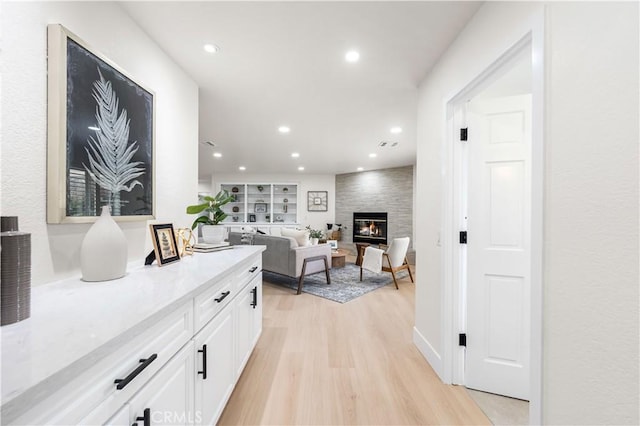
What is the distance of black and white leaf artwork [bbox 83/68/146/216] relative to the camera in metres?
1.23

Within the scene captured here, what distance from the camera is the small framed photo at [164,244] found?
1.42 meters

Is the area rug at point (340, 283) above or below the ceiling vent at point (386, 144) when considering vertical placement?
below

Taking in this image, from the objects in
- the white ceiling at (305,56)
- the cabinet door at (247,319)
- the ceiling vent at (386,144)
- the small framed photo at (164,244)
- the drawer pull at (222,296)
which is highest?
the ceiling vent at (386,144)

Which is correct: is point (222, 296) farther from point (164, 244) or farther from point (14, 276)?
point (14, 276)

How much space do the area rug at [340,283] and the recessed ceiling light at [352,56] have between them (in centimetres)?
285

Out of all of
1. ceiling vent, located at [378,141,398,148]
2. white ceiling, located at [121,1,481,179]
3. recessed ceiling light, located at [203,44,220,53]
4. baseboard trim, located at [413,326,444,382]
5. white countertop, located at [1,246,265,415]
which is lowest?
baseboard trim, located at [413,326,444,382]

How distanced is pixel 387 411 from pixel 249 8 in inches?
101

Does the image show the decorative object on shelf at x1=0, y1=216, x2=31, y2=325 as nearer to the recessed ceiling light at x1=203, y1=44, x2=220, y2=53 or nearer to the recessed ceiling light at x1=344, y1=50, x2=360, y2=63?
the recessed ceiling light at x1=203, y1=44, x2=220, y2=53

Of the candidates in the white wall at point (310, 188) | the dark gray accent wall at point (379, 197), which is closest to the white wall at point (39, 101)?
the dark gray accent wall at point (379, 197)

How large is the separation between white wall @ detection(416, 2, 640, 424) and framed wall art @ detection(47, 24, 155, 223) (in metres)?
2.02

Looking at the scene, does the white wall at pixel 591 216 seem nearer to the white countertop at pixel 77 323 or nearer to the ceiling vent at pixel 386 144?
the white countertop at pixel 77 323

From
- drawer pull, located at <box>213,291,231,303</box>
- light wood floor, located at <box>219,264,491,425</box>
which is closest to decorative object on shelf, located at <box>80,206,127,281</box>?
drawer pull, located at <box>213,291,231,303</box>

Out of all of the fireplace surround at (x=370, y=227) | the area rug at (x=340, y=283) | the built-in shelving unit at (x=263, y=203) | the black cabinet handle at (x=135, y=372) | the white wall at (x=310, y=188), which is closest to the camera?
the black cabinet handle at (x=135, y=372)

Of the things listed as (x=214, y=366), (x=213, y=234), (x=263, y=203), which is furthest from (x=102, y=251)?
(x=263, y=203)
